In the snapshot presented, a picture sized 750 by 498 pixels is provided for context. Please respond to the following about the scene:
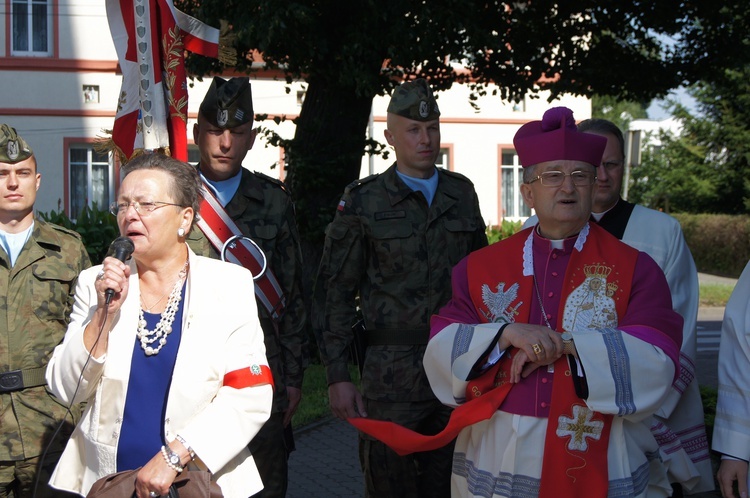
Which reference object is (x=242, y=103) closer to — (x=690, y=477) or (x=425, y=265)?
(x=425, y=265)

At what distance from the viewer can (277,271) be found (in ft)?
Answer: 16.1

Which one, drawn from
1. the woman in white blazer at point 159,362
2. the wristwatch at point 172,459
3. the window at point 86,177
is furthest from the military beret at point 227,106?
the window at point 86,177

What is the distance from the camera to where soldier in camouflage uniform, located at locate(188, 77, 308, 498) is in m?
4.75

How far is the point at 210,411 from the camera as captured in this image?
3369mm

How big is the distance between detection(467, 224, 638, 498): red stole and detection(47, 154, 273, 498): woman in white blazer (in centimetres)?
97

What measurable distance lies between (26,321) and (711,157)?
29355mm

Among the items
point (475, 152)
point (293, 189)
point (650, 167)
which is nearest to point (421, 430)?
point (293, 189)

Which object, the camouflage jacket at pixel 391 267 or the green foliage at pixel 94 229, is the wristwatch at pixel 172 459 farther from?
the green foliage at pixel 94 229

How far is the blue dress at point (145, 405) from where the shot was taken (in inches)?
133

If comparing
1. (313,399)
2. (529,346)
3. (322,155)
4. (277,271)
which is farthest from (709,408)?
(322,155)

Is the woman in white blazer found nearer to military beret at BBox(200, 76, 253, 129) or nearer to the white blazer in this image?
the white blazer

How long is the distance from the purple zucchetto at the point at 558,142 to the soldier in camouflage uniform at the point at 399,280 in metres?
1.29

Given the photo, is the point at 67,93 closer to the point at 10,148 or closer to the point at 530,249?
the point at 10,148

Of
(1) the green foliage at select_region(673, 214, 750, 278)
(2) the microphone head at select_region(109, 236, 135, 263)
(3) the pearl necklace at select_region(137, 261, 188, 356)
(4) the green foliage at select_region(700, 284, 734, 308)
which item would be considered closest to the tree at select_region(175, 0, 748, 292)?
(3) the pearl necklace at select_region(137, 261, 188, 356)
